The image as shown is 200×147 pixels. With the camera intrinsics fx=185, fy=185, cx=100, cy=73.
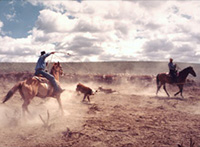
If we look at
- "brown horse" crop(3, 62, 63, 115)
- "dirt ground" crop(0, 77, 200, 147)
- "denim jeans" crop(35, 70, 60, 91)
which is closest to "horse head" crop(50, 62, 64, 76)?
"denim jeans" crop(35, 70, 60, 91)

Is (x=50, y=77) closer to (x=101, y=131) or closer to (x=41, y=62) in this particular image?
(x=41, y=62)

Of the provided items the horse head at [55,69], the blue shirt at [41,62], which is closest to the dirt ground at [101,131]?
the horse head at [55,69]

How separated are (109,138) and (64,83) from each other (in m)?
21.1

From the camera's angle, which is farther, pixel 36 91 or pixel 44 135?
pixel 36 91

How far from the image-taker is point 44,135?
581cm

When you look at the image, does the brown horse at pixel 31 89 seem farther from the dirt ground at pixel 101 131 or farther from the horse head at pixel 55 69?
the horse head at pixel 55 69

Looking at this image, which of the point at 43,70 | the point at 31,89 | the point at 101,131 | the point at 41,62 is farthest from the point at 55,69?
the point at 101,131

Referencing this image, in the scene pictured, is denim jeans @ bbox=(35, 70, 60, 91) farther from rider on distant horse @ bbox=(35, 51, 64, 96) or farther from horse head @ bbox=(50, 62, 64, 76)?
horse head @ bbox=(50, 62, 64, 76)

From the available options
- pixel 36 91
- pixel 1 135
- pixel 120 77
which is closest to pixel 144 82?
pixel 120 77

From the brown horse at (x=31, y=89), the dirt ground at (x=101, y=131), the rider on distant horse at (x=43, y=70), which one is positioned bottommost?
the dirt ground at (x=101, y=131)

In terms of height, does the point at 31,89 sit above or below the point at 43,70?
below

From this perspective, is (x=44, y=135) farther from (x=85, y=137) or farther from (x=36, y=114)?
(x=36, y=114)

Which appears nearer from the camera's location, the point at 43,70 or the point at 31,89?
the point at 31,89

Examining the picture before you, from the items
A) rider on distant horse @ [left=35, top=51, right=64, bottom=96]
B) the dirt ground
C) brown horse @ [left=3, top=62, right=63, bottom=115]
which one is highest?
rider on distant horse @ [left=35, top=51, right=64, bottom=96]
